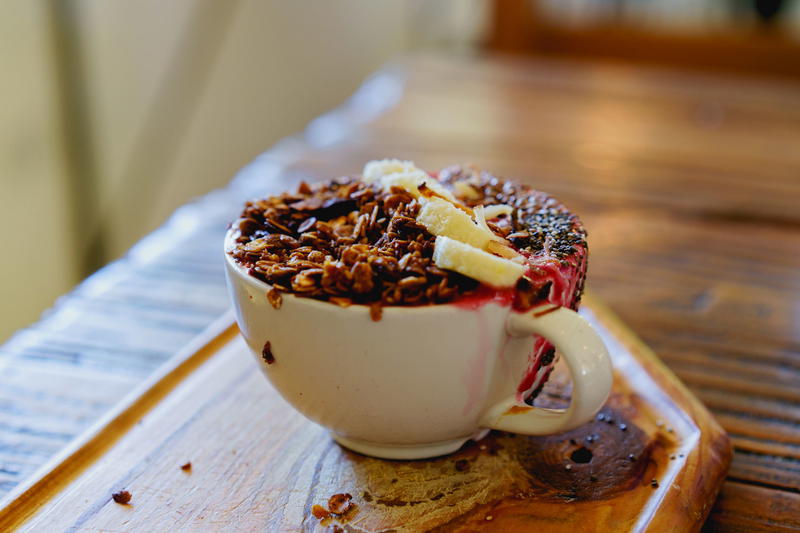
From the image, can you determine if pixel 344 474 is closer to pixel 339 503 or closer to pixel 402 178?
pixel 339 503

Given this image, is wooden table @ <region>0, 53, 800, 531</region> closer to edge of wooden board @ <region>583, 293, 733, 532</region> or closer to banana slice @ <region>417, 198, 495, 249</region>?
edge of wooden board @ <region>583, 293, 733, 532</region>

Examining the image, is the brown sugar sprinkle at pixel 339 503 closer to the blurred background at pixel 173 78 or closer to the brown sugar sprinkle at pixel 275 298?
the brown sugar sprinkle at pixel 275 298

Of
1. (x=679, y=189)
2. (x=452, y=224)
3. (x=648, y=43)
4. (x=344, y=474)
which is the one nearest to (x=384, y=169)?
(x=452, y=224)

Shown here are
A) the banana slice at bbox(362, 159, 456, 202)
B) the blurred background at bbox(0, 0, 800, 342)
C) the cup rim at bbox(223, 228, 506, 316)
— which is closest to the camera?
the cup rim at bbox(223, 228, 506, 316)

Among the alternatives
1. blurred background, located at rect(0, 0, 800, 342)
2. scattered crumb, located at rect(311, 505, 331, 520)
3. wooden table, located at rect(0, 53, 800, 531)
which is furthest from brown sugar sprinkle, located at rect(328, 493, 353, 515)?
blurred background, located at rect(0, 0, 800, 342)

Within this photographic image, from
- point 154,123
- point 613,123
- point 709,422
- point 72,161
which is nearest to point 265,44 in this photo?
point 154,123

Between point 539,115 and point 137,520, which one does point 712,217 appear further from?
point 137,520

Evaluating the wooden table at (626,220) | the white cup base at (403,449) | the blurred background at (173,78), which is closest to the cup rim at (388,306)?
the white cup base at (403,449)
